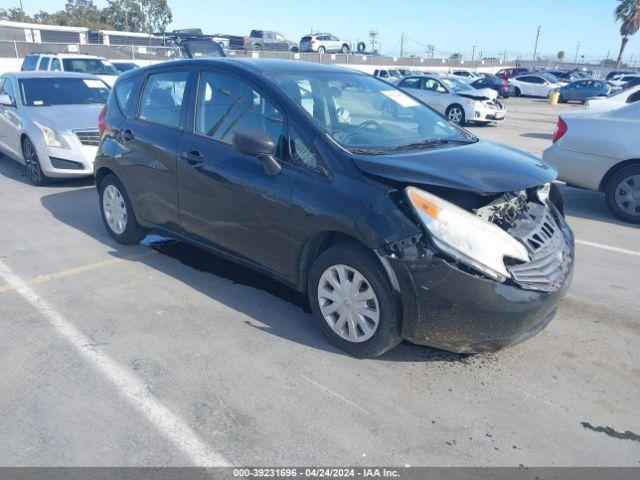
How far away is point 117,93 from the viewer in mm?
5438

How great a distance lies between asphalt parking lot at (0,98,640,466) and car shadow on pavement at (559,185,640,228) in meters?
2.23

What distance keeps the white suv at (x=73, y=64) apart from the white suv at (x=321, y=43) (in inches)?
1175

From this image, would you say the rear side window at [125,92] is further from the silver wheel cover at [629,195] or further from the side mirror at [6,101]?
the silver wheel cover at [629,195]

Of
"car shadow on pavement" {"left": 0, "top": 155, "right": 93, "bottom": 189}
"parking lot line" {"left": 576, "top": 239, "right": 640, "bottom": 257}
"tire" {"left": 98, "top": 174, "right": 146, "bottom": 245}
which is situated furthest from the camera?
"car shadow on pavement" {"left": 0, "top": 155, "right": 93, "bottom": 189}

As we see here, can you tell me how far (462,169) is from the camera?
3.33m

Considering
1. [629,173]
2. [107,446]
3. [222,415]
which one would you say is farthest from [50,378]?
[629,173]

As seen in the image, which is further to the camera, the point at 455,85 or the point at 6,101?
the point at 455,85

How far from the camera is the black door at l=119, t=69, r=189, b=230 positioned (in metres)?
4.55

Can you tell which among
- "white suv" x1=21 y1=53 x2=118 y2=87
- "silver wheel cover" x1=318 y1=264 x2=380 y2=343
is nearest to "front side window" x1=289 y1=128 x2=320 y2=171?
"silver wheel cover" x1=318 y1=264 x2=380 y2=343

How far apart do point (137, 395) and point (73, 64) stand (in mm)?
14908

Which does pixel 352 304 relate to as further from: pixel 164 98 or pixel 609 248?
pixel 609 248

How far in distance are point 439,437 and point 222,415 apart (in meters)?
1.15

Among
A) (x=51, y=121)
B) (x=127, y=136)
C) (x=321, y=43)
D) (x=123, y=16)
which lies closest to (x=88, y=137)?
(x=51, y=121)

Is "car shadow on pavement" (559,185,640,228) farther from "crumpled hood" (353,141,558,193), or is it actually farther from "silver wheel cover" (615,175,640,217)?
"crumpled hood" (353,141,558,193)
